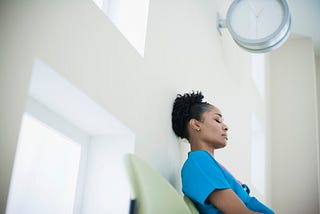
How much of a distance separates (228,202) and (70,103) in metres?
0.70

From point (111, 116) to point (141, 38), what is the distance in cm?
48

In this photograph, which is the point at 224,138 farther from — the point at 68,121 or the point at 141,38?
the point at 68,121

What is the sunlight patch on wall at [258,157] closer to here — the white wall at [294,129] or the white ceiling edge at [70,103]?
the white wall at [294,129]

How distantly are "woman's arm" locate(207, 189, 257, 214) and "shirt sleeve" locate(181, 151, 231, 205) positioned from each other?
0.08 feet

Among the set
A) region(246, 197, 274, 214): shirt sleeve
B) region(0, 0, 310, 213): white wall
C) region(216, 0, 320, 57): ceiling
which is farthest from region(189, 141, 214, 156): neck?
region(216, 0, 320, 57): ceiling

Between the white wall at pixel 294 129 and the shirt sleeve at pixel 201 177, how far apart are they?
3330 millimetres

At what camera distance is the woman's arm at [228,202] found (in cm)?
158

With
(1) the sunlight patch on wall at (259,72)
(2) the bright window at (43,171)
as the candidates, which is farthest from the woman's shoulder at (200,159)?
(1) the sunlight patch on wall at (259,72)

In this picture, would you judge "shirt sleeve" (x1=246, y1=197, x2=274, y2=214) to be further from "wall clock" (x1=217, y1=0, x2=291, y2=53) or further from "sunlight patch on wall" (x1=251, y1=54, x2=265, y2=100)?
"sunlight patch on wall" (x1=251, y1=54, x2=265, y2=100)

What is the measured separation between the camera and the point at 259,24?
8.95ft

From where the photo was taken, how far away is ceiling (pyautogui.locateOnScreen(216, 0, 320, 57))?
181 inches

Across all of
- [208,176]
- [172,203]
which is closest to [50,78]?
[172,203]

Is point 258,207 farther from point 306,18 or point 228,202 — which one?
point 306,18

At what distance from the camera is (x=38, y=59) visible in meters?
1.20
